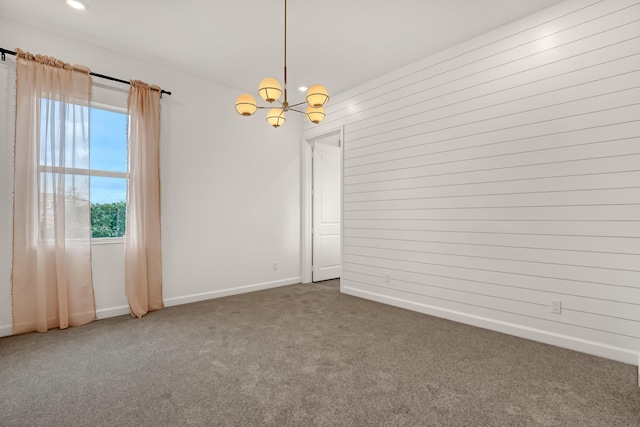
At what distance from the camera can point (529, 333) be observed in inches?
113

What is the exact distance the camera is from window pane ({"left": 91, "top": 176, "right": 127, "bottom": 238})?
3.48 metres

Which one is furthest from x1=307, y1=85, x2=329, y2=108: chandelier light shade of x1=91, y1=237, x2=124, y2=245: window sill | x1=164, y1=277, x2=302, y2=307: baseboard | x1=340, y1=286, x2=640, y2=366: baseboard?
x1=164, y1=277, x2=302, y2=307: baseboard

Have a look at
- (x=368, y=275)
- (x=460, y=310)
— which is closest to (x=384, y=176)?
(x=368, y=275)

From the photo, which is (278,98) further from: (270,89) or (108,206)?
(108,206)

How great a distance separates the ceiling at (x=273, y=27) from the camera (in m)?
2.81

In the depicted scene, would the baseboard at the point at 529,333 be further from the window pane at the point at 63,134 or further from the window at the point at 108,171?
the window pane at the point at 63,134

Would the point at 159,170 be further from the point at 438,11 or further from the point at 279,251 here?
the point at 438,11

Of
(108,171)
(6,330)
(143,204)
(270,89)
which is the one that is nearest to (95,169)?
(108,171)

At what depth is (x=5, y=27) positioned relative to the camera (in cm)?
298

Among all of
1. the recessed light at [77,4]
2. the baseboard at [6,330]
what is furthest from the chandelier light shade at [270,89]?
the baseboard at [6,330]

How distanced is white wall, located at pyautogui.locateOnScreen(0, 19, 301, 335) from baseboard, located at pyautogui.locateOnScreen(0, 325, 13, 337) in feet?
0.05

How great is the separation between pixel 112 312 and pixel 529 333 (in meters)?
4.47

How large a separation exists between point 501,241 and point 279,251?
330 centimetres

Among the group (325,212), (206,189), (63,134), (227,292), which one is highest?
(63,134)
